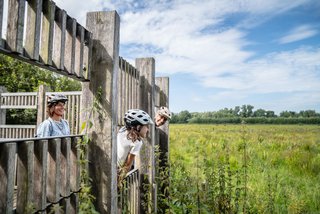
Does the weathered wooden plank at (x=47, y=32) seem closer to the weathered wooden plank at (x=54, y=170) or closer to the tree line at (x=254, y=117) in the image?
the weathered wooden plank at (x=54, y=170)

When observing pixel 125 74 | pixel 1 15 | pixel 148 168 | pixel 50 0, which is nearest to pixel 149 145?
pixel 148 168

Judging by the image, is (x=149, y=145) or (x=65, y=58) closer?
(x=65, y=58)

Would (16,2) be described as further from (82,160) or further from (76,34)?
(82,160)

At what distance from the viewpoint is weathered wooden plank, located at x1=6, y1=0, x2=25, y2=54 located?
1321 millimetres

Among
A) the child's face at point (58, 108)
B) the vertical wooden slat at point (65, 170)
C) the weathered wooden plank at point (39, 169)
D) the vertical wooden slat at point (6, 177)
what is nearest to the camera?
the vertical wooden slat at point (6, 177)

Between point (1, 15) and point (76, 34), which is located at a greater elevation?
point (76, 34)

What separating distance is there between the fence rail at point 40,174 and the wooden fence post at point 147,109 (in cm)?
204

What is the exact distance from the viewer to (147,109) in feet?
13.4

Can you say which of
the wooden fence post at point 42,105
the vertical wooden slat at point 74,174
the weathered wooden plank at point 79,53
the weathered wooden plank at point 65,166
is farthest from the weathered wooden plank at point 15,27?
the wooden fence post at point 42,105

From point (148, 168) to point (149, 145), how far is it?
13.3 inches

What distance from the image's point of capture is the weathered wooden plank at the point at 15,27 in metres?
1.32

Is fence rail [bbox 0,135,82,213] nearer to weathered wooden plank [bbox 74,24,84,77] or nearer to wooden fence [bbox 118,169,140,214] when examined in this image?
weathered wooden plank [bbox 74,24,84,77]

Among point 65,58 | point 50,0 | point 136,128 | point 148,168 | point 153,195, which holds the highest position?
point 50,0

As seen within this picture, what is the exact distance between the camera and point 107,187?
2.19m
